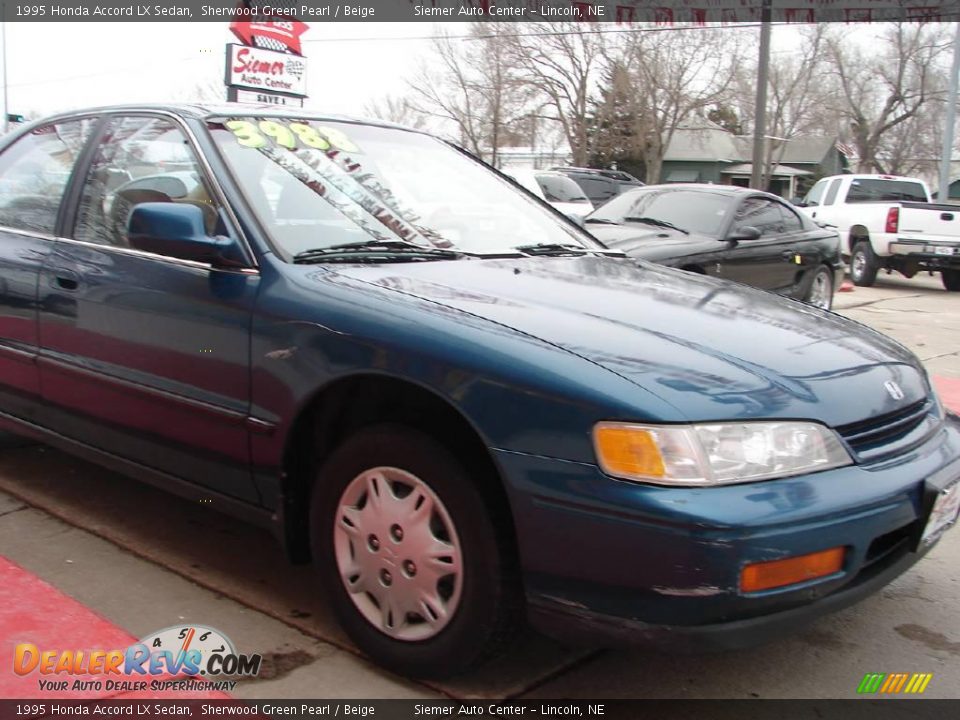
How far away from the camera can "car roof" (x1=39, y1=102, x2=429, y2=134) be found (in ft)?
10.9

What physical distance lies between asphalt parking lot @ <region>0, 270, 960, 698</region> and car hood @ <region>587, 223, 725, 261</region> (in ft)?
12.7

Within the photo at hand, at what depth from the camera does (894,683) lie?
2629 mm

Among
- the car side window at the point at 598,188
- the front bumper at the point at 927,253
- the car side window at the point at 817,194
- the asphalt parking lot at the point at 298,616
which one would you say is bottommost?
the asphalt parking lot at the point at 298,616

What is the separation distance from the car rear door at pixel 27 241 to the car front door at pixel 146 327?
11 cm

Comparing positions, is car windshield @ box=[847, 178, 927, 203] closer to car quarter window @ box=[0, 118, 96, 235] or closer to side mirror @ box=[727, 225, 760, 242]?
side mirror @ box=[727, 225, 760, 242]

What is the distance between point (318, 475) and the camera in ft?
8.71

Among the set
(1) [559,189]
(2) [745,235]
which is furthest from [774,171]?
(2) [745,235]

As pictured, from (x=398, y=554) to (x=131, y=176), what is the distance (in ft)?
6.37

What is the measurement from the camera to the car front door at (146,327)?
9.28 feet

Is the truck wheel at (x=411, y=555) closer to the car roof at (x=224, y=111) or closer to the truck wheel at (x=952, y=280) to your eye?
the car roof at (x=224, y=111)

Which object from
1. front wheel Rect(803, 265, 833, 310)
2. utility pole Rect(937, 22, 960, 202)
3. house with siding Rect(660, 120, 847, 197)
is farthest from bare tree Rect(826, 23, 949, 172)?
front wheel Rect(803, 265, 833, 310)

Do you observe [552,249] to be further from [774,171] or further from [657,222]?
[774,171]

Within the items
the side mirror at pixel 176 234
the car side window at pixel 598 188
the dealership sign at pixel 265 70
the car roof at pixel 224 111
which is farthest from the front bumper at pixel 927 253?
the side mirror at pixel 176 234

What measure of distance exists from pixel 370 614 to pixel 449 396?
0.73m
